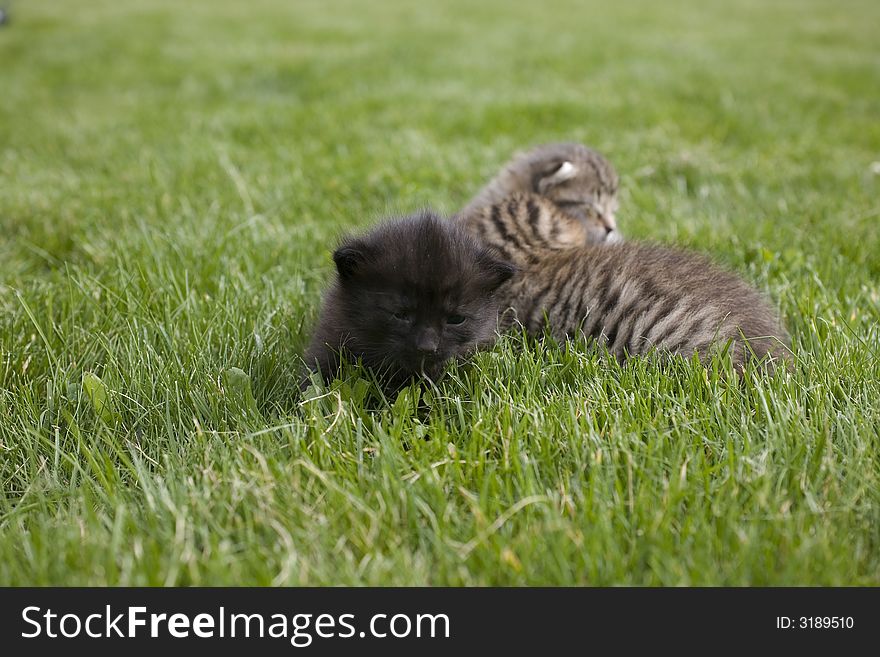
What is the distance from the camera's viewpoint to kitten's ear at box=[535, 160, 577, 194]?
14.7 ft

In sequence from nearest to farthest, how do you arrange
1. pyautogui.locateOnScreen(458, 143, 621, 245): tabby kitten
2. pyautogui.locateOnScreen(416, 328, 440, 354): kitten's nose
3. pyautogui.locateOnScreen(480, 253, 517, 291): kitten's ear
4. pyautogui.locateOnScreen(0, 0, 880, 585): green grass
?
pyautogui.locateOnScreen(0, 0, 880, 585): green grass → pyautogui.locateOnScreen(416, 328, 440, 354): kitten's nose → pyautogui.locateOnScreen(480, 253, 517, 291): kitten's ear → pyautogui.locateOnScreen(458, 143, 621, 245): tabby kitten

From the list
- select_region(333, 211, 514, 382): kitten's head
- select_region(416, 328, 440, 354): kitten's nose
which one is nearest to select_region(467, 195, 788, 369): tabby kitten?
select_region(333, 211, 514, 382): kitten's head

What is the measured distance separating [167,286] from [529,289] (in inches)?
67.9

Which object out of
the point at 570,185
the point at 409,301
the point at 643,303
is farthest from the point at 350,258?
the point at 570,185

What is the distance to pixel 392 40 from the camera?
1131cm

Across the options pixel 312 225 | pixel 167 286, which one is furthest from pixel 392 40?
pixel 167 286

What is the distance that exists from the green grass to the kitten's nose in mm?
180

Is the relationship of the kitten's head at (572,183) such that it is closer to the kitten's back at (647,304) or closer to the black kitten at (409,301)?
the kitten's back at (647,304)

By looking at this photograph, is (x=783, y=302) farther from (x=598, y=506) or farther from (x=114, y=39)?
(x=114, y=39)

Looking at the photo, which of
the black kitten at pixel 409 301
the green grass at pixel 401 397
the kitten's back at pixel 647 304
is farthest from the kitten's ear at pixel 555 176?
the black kitten at pixel 409 301

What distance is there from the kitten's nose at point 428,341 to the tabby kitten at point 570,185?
1498 mm

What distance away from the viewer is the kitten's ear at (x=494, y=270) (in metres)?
3.14

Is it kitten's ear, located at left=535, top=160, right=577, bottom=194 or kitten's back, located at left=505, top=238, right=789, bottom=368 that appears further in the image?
kitten's ear, located at left=535, top=160, right=577, bottom=194

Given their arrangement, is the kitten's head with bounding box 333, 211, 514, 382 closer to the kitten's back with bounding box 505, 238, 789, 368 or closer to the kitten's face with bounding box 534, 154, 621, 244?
the kitten's back with bounding box 505, 238, 789, 368
